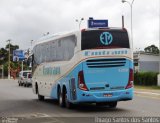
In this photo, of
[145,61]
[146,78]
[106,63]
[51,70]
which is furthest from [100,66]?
[145,61]

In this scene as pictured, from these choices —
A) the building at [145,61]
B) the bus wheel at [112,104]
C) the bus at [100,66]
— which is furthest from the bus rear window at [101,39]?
the building at [145,61]

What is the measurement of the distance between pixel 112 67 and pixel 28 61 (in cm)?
1076

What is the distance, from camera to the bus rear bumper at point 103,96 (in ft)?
61.9

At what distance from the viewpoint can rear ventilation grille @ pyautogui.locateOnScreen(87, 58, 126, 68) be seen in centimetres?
1900

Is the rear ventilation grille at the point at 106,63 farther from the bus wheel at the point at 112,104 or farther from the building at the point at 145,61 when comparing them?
the building at the point at 145,61

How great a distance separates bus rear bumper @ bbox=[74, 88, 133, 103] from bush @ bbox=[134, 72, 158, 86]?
31.9 m

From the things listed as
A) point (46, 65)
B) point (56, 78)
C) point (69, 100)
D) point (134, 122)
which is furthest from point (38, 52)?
point (134, 122)

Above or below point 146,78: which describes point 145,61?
above

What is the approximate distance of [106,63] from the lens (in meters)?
19.1

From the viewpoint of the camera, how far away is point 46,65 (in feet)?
79.7

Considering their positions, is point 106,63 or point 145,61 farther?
point 145,61

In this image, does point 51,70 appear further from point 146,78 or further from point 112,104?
point 146,78

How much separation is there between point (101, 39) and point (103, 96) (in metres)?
2.23

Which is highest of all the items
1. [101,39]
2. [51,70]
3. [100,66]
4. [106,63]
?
[101,39]
